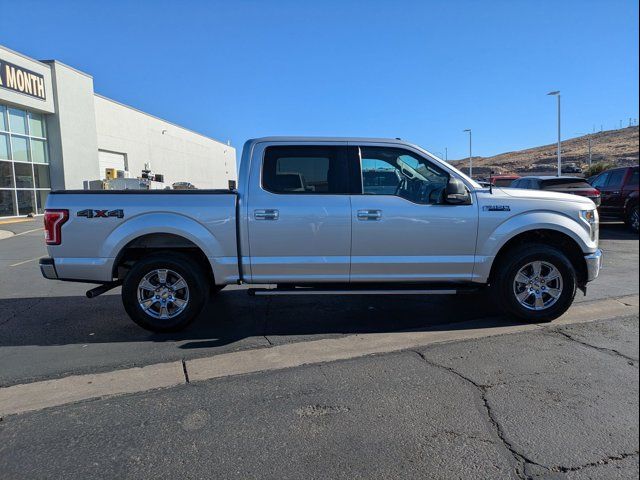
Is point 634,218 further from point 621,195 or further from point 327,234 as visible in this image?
point 327,234

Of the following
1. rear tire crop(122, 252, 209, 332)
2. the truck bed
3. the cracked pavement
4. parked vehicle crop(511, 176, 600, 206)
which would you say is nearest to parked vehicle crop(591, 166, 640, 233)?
parked vehicle crop(511, 176, 600, 206)

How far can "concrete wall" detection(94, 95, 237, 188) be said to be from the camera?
98.9 ft

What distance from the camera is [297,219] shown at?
499 cm

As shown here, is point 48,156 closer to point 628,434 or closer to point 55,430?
point 55,430

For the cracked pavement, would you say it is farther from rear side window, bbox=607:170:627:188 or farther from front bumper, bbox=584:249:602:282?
rear side window, bbox=607:170:627:188

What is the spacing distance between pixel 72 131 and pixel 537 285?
2530cm

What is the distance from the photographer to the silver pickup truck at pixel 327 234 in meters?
4.98

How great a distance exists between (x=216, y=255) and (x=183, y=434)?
7.40ft

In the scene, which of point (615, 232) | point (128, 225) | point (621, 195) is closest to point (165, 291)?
point (128, 225)

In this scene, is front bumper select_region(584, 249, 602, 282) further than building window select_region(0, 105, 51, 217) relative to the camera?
No

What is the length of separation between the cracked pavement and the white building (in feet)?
69.3

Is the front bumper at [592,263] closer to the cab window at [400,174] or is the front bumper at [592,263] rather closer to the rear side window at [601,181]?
the cab window at [400,174]

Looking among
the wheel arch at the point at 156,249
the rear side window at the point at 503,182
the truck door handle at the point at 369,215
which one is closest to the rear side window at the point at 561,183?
the rear side window at the point at 503,182

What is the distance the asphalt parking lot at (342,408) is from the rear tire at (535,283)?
268 millimetres
